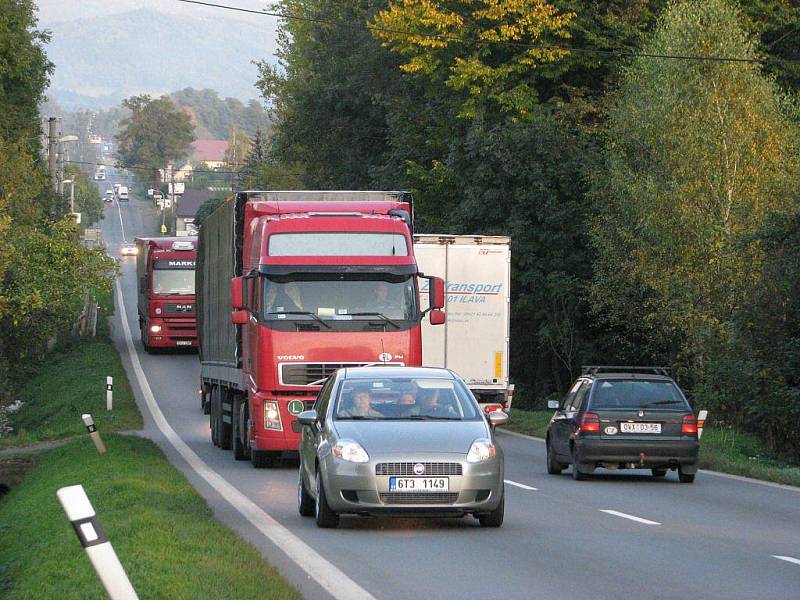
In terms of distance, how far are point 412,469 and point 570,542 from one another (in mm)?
1488

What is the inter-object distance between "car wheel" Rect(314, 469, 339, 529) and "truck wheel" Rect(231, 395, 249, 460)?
9356 millimetres

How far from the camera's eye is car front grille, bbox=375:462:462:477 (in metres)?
13.2

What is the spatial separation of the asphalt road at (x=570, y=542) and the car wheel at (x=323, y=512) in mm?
114

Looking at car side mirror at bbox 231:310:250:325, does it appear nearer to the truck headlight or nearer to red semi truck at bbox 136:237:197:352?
the truck headlight

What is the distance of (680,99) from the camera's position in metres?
39.9

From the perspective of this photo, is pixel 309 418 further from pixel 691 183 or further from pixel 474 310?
pixel 691 183

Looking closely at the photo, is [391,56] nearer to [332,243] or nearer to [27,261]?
[27,261]

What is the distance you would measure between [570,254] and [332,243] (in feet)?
87.5

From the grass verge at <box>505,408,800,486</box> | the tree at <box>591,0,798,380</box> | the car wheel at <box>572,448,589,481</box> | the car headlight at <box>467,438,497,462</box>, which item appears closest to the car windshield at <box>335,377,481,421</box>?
the car headlight at <box>467,438,497,462</box>

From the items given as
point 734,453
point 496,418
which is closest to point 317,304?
point 496,418

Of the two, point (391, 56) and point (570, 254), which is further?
point (391, 56)

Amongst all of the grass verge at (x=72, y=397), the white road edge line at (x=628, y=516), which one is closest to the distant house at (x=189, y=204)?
the grass verge at (x=72, y=397)

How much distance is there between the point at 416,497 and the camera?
43.6 feet

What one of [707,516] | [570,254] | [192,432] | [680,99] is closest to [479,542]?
[707,516]
